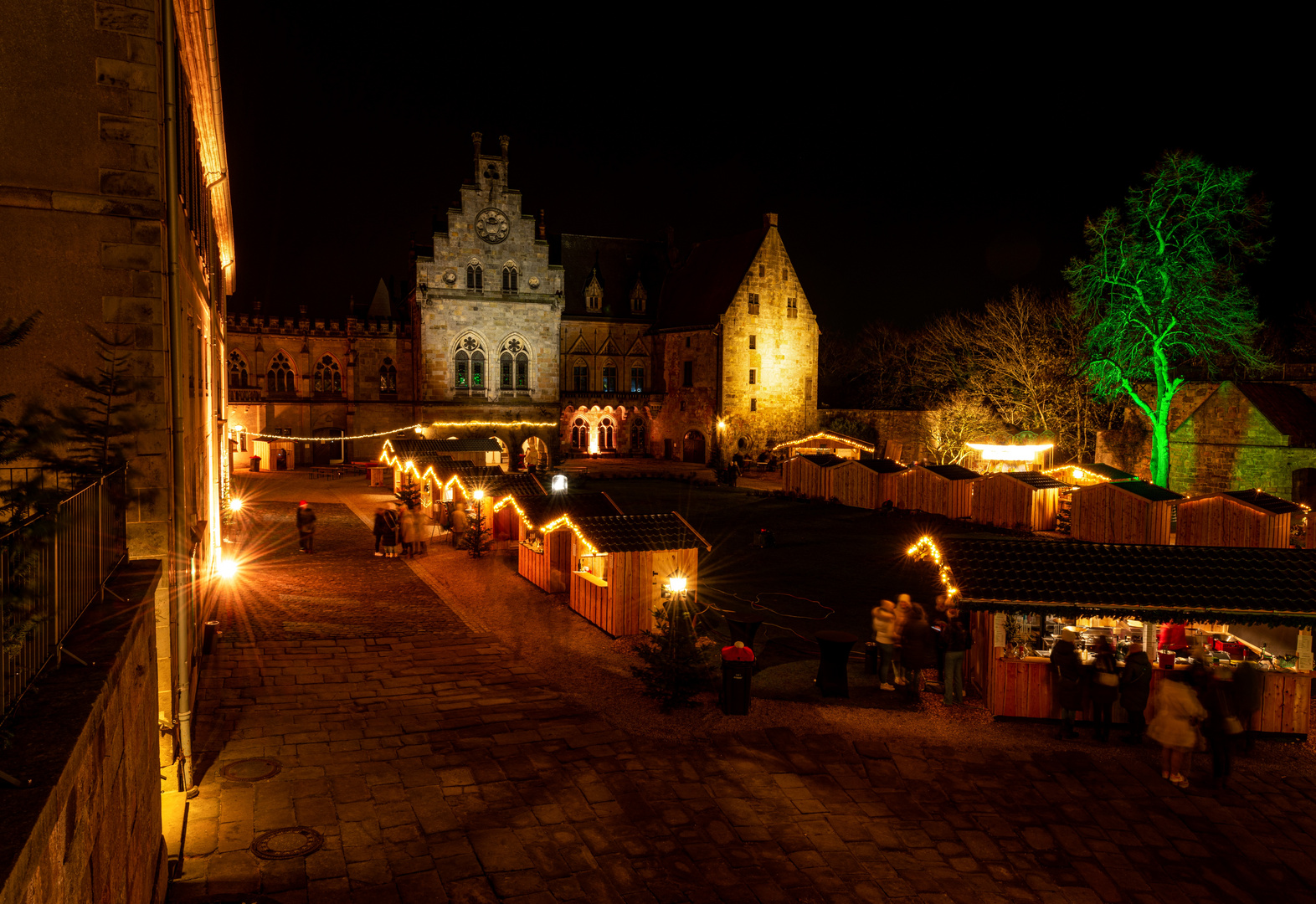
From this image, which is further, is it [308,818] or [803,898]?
[308,818]

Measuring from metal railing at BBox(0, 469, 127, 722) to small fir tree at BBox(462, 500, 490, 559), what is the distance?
14463mm

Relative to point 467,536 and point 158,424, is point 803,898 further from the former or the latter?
point 467,536

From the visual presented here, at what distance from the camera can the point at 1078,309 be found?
32.4 meters

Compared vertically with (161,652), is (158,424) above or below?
above

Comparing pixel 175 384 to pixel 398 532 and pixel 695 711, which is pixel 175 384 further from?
pixel 398 532

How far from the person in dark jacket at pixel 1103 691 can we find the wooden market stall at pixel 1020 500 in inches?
674

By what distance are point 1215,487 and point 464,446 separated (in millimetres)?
28104

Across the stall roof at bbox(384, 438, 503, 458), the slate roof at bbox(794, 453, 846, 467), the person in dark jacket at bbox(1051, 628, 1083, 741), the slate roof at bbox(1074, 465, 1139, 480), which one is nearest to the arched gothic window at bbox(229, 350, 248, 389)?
the stall roof at bbox(384, 438, 503, 458)

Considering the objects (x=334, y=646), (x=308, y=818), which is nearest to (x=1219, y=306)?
(x=334, y=646)

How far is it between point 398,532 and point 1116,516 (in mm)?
19532

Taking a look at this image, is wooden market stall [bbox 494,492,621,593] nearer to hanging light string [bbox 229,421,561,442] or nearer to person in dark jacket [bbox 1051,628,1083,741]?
person in dark jacket [bbox 1051,628,1083,741]

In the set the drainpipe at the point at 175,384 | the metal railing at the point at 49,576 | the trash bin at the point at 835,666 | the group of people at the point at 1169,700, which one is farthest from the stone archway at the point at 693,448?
the metal railing at the point at 49,576

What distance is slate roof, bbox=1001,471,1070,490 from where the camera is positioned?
2670 centimetres

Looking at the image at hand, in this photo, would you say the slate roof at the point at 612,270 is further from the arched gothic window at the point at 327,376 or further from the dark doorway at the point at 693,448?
the arched gothic window at the point at 327,376
